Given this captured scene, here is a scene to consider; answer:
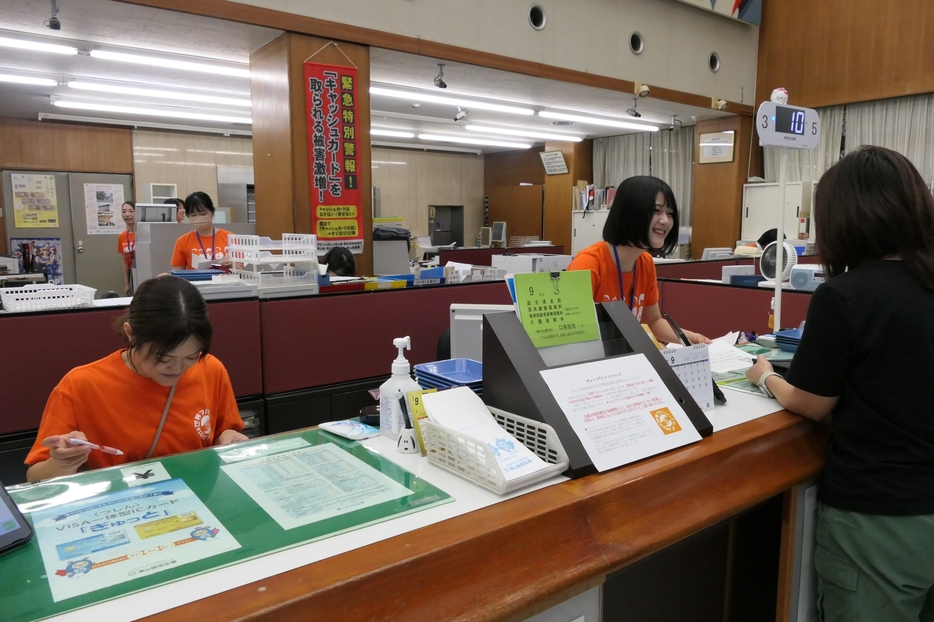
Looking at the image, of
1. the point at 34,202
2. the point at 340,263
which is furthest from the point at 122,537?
the point at 34,202

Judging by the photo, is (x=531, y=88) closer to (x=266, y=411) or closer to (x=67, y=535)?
(x=266, y=411)

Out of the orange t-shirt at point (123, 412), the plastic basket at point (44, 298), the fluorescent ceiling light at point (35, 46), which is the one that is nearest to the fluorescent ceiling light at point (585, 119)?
the fluorescent ceiling light at point (35, 46)

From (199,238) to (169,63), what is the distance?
186cm

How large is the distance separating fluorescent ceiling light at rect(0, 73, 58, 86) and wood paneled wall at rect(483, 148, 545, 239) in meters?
7.53

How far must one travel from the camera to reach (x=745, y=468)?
1364 mm

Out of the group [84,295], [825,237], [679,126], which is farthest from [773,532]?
[679,126]

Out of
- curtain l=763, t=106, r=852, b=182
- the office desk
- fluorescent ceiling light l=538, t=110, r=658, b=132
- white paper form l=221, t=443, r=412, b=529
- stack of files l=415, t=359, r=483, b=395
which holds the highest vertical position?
fluorescent ceiling light l=538, t=110, r=658, b=132

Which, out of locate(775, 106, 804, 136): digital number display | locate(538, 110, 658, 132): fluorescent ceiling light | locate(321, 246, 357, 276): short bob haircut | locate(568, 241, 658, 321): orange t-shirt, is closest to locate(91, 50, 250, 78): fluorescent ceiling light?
locate(321, 246, 357, 276): short bob haircut

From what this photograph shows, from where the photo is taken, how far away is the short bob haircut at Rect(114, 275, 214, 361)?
145 centimetres

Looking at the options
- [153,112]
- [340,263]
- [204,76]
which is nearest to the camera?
[340,263]

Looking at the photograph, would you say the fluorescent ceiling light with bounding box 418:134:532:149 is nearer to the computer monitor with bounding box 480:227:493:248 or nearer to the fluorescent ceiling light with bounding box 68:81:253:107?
the computer monitor with bounding box 480:227:493:248

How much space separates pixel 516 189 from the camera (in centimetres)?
1195

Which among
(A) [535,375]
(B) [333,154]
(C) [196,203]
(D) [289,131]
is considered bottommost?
(A) [535,375]

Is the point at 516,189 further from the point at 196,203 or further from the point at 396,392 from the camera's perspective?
the point at 396,392
